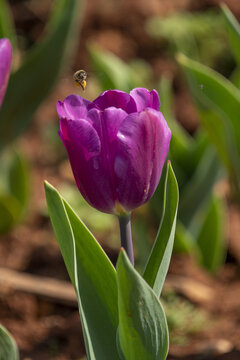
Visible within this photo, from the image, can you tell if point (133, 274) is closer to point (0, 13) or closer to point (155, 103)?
point (155, 103)

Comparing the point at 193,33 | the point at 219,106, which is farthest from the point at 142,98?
the point at 193,33

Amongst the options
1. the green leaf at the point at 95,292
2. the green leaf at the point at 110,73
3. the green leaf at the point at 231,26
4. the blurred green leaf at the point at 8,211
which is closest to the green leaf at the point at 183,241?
the green leaf at the point at 110,73

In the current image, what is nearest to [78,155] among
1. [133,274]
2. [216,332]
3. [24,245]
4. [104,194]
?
[104,194]

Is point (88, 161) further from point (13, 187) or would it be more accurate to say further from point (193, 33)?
point (193, 33)

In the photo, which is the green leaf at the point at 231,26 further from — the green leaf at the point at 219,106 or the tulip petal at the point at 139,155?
the tulip petal at the point at 139,155

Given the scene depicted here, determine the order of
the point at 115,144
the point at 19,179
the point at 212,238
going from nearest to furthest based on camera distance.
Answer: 1. the point at 115,144
2. the point at 212,238
3. the point at 19,179

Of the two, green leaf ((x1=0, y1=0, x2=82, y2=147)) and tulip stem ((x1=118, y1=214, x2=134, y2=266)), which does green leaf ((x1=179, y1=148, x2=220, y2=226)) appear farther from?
Result: tulip stem ((x1=118, y1=214, x2=134, y2=266))
